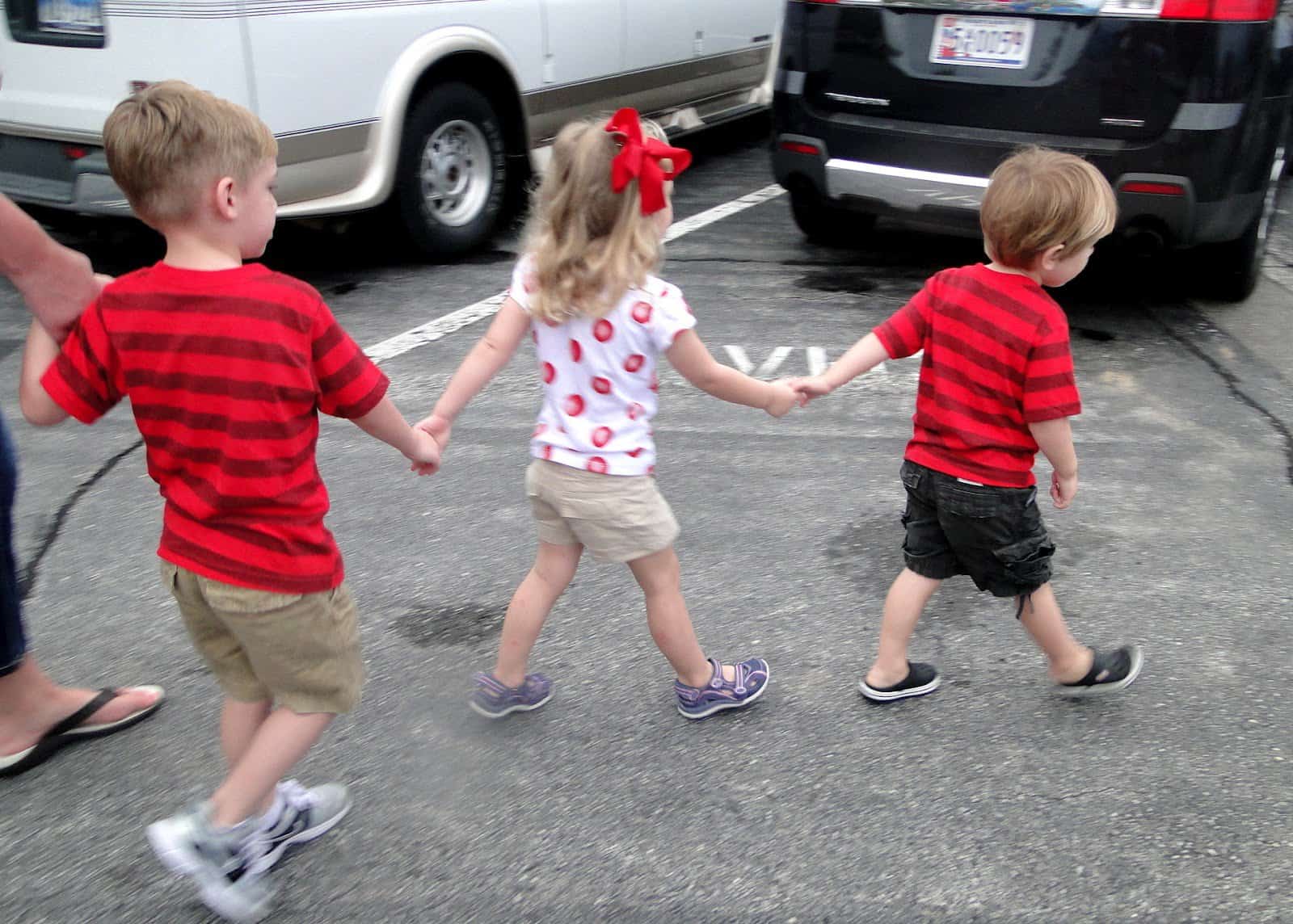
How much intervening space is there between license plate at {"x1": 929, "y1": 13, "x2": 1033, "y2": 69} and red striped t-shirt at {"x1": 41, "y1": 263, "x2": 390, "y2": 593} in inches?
145

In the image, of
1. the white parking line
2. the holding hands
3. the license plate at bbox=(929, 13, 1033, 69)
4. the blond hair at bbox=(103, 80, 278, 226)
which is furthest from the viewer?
the white parking line

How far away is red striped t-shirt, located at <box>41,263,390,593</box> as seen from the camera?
1.90 m

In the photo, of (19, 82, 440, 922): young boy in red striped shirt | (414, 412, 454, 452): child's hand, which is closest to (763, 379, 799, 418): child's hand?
(414, 412, 454, 452): child's hand

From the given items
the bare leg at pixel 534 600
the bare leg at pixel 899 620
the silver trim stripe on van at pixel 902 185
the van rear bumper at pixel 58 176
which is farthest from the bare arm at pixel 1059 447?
the van rear bumper at pixel 58 176

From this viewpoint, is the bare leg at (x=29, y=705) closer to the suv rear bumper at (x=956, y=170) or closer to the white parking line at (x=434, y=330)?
the white parking line at (x=434, y=330)

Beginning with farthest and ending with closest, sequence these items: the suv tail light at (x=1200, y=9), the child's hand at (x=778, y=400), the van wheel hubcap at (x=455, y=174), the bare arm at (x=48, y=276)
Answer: the van wheel hubcap at (x=455, y=174), the suv tail light at (x=1200, y=9), the child's hand at (x=778, y=400), the bare arm at (x=48, y=276)

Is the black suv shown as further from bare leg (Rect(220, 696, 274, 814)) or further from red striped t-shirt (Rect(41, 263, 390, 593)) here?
bare leg (Rect(220, 696, 274, 814))

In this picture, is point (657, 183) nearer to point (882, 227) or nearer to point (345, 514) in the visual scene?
point (345, 514)

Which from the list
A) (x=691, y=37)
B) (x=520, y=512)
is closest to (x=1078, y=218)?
(x=520, y=512)

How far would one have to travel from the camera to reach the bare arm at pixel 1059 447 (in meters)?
2.45

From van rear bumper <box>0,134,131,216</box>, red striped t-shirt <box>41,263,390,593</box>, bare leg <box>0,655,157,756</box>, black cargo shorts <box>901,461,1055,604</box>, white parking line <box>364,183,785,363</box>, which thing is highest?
red striped t-shirt <box>41,263,390,593</box>

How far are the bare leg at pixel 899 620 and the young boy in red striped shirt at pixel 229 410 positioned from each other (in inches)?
45.3

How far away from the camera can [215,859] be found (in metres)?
2.13

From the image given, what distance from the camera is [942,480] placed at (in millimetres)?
2605
